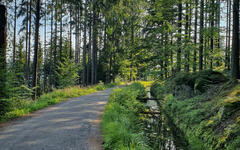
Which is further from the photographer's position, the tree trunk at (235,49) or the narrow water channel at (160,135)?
the tree trunk at (235,49)

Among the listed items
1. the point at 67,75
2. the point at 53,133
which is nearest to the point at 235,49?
the point at 53,133

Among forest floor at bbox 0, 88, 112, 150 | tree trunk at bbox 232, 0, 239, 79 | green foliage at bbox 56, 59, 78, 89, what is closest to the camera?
forest floor at bbox 0, 88, 112, 150

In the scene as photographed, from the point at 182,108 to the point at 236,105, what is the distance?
2.97 meters

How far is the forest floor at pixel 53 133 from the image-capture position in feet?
15.2

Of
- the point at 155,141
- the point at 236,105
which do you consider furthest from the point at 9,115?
the point at 236,105

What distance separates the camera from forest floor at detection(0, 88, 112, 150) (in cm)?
462

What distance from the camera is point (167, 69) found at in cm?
1639

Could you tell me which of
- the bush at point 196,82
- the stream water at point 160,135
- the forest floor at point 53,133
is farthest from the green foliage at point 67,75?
the stream water at point 160,135

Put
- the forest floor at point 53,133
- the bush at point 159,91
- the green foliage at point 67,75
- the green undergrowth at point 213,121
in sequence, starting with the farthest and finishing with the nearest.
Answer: the green foliage at point 67,75, the bush at point 159,91, the green undergrowth at point 213,121, the forest floor at point 53,133

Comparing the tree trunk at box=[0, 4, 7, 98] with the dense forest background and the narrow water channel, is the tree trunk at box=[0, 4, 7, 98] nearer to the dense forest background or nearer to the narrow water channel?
the dense forest background

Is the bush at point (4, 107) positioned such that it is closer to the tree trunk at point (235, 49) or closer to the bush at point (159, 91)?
the bush at point (159, 91)

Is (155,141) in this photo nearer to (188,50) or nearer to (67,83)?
(188,50)

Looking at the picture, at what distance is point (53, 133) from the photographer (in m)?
5.48

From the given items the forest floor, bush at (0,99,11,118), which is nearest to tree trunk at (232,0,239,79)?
the forest floor
